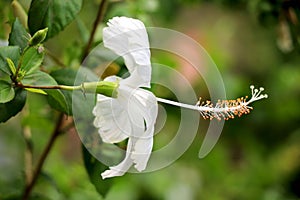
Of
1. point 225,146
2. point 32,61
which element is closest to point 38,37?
point 32,61

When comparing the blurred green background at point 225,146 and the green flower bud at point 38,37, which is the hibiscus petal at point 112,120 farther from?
the blurred green background at point 225,146

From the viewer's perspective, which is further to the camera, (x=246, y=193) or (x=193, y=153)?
(x=193, y=153)

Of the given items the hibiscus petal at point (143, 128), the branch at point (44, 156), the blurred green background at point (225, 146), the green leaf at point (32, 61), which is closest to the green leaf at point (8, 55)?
the green leaf at point (32, 61)

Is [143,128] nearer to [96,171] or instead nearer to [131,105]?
[131,105]

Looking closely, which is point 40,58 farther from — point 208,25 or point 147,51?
point 208,25

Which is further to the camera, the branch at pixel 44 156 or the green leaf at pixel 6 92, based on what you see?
the branch at pixel 44 156

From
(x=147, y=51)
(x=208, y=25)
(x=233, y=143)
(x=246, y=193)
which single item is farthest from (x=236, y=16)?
(x=147, y=51)
